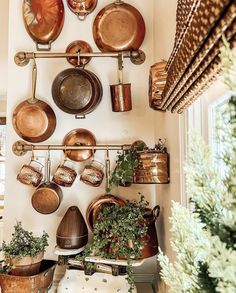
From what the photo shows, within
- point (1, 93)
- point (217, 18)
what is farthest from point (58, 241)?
point (1, 93)

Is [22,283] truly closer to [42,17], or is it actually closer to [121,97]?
[121,97]

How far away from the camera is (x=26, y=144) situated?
2.03 meters

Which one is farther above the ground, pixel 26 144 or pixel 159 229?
pixel 26 144

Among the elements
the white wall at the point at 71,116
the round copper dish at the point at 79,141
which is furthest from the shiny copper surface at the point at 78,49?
the round copper dish at the point at 79,141

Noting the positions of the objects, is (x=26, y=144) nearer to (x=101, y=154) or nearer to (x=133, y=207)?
(x=101, y=154)

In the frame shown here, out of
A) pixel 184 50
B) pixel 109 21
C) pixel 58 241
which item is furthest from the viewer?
pixel 109 21

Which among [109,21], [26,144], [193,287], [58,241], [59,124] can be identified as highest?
[109,21]

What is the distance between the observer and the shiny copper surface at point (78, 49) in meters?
2.05

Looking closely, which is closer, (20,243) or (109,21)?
(20,243)

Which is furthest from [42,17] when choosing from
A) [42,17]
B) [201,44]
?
[201,44]

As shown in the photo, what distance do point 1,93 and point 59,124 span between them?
123 inches

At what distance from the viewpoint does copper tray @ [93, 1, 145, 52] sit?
2025 mm

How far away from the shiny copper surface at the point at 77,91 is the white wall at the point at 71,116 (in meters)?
0.10

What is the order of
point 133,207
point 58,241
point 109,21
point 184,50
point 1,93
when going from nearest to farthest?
point 184,50
point 133,207
point 58,241
point 109,21
point 1,93
